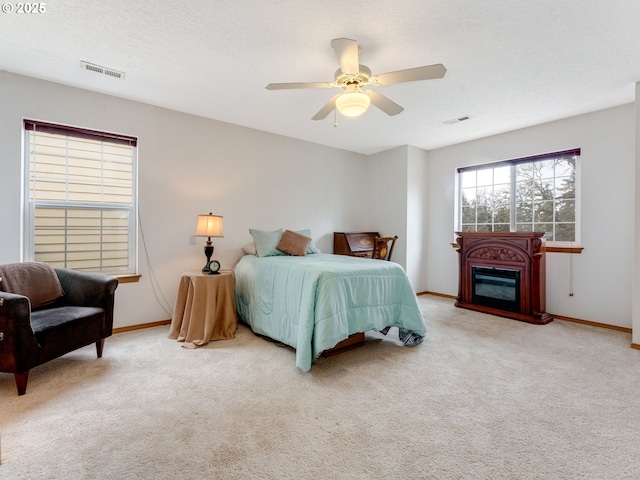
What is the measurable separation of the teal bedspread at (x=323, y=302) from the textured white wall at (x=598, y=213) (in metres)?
2.38

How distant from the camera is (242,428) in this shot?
1.68 meters

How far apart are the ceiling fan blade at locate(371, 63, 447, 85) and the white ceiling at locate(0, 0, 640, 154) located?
33cm

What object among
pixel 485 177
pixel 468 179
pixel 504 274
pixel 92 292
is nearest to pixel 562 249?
pixel 504 274

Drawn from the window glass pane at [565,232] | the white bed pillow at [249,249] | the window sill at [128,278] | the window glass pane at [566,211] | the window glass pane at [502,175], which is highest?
the window glass pane at [502,175]

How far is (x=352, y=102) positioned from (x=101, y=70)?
231 centimetres

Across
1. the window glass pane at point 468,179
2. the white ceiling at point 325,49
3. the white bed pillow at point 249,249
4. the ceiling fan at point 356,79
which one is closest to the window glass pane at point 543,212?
the window glass pane at point 468,179

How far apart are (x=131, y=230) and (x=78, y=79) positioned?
1540mm

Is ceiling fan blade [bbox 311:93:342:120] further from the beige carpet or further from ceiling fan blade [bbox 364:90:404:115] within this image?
the beige carpet

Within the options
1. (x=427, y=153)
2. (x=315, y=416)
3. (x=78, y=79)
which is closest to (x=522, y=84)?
(x=427, y=153)

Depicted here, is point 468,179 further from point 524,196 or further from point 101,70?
point 101,70

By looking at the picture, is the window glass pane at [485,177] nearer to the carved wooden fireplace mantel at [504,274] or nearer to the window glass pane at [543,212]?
the window glass pane at [543,212]

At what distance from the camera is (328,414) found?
1816 millimetres

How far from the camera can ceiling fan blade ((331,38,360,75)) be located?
1.88 meters

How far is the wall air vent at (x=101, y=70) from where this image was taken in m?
2.64
